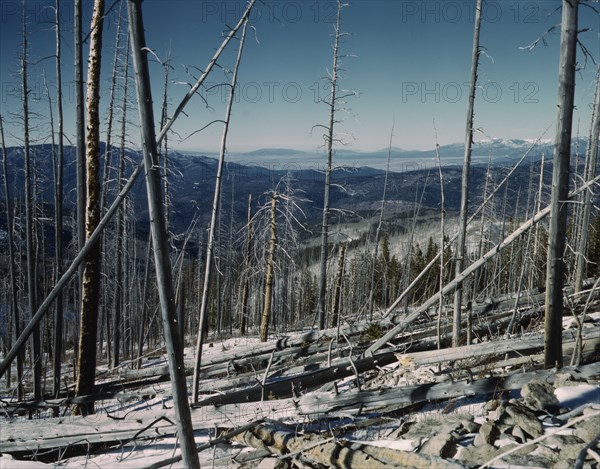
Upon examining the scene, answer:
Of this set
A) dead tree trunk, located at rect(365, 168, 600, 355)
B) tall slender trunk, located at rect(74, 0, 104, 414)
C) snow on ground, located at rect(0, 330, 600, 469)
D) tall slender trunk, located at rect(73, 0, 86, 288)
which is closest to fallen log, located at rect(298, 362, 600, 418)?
snow on ground, located at rect(0, 330, 600, 469)

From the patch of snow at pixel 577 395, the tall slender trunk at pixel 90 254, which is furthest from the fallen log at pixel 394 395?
the tall slender trunk at pixel 90 254

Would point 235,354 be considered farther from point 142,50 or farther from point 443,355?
point 142,50

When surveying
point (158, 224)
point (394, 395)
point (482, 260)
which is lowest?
point (394, 395)

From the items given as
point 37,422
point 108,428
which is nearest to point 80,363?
point 37,422

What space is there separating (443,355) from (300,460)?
11.8 feet

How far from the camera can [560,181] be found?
524 cm

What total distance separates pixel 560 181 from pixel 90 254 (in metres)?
6.94

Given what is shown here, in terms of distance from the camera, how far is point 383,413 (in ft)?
17.3

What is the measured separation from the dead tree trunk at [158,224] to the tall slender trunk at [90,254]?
15.2ft

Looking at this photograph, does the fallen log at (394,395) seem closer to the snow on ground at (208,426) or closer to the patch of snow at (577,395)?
the snow on ground at (208,426)

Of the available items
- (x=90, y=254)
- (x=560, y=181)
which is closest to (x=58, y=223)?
(x=90, y=254)

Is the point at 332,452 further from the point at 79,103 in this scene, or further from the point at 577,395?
the point at 79,103

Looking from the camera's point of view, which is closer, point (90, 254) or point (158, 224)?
point (158, 224)

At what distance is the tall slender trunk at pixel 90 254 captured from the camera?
677cm
